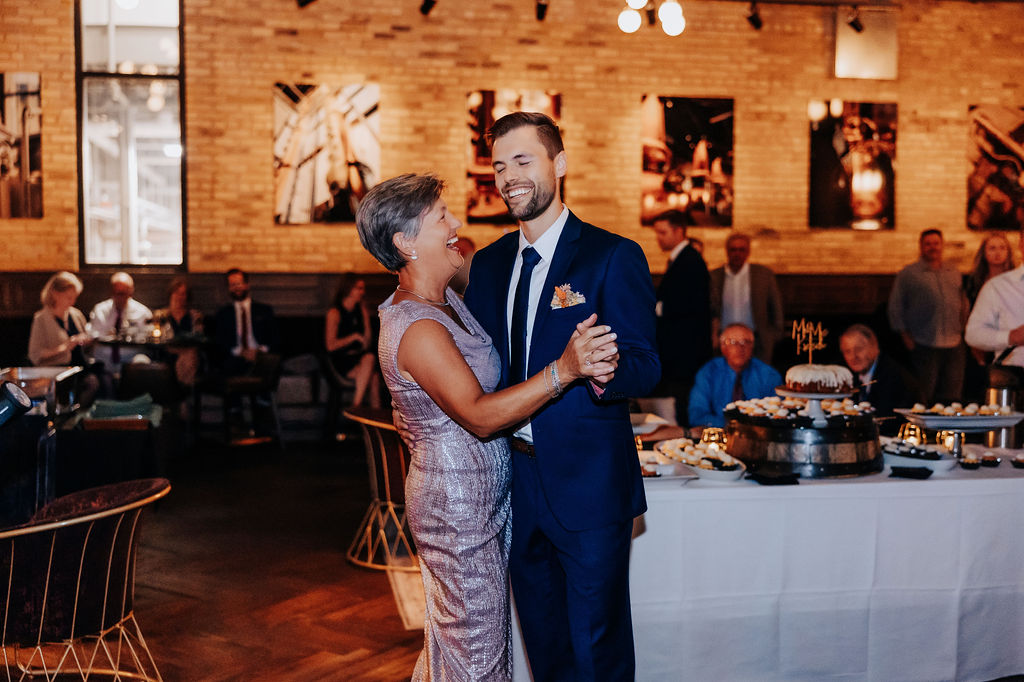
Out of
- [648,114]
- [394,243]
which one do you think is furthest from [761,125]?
[394,243]

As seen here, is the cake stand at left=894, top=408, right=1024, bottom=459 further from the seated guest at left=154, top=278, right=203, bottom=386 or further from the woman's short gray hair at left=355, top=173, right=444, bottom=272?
the seated guest at left=154, top=278, right=203, bottom=386

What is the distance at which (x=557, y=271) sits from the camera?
7.52 feet

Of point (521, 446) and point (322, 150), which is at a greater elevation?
point (322, 150)

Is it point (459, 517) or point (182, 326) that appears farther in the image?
point (182, 326)

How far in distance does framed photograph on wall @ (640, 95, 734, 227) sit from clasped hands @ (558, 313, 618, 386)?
7.97m

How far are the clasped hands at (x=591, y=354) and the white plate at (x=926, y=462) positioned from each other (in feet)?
6.15

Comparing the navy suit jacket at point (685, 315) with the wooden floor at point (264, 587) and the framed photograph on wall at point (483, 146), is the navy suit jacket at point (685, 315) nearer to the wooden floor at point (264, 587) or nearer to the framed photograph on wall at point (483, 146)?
the wooden floor at point (264, 587)

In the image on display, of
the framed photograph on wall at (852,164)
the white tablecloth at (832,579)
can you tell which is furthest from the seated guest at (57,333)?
the framed photograph on wall at (852,164)

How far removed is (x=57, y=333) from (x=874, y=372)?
547 cm

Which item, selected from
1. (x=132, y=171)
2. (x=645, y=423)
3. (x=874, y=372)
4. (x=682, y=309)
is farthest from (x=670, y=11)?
(x=132, y=171)

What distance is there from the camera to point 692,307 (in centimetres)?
631

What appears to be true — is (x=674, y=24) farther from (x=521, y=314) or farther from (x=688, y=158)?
(x=521, y=314)

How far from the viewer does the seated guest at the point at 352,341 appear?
Answer: 8492 millimetres

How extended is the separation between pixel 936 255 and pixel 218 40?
259 inches
